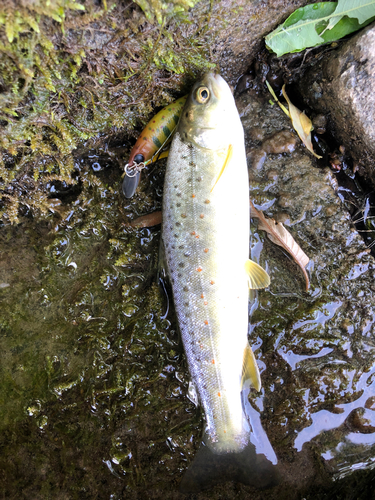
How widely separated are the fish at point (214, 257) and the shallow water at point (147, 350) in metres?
0.31

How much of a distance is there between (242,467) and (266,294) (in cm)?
135

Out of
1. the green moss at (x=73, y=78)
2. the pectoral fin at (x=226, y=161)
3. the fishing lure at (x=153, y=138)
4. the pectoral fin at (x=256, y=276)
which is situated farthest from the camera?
the fishing lure at (x=153, y=138)

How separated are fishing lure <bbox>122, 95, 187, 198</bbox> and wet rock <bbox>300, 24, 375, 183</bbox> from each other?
46.7 inches

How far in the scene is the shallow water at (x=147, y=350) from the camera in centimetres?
263

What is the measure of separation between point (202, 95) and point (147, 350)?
213 centimetres

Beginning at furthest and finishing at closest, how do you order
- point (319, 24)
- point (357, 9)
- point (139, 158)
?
point (139, 158) → point (319, 24) → point (357, 9)

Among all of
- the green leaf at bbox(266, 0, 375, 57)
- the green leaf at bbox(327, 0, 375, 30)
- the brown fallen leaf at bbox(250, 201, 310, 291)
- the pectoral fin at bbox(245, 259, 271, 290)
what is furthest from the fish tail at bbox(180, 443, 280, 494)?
the green leaf at bbox(327, 0, 375, 30)

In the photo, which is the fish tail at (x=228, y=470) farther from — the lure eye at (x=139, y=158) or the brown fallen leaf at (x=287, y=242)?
the lure eye at (x=139, y=158)

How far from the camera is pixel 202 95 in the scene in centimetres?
A: 251

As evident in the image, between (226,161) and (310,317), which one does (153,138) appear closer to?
(226,161)

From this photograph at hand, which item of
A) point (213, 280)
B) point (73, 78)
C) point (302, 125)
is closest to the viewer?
point (73, 78)

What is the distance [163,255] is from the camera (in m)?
2.71

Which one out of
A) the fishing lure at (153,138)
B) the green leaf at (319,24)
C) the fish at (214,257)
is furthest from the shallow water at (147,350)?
the green leaf at (319,24)

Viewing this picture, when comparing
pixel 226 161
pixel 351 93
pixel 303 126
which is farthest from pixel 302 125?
pixel 226 161
